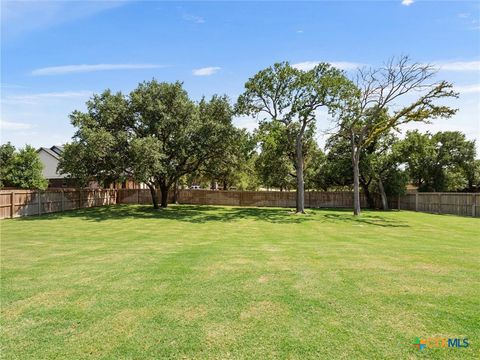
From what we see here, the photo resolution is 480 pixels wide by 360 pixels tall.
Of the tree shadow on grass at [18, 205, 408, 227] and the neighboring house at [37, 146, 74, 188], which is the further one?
the neighboring house at [37, 146, 74, 188]

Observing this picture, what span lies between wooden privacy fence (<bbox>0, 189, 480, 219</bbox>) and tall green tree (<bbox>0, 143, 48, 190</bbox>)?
6.98m

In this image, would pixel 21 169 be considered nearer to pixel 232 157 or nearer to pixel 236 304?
pixel 232 157

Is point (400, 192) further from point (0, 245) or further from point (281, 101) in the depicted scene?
point (0, 245)

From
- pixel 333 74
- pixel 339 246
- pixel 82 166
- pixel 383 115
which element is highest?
pixel 333 74

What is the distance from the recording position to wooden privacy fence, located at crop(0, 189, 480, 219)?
20.1 m

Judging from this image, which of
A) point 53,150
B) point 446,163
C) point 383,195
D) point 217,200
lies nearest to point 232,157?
point 217,200

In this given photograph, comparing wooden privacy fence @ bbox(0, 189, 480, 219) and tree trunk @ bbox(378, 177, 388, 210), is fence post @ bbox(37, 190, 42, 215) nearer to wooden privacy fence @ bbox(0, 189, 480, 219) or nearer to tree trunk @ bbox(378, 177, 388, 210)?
wooden privacy fence @ bbox(0, 189, 480, 219)

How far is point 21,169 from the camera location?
3084cm

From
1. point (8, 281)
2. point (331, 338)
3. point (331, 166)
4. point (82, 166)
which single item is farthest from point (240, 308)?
point (331, 166)

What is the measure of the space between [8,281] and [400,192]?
31022mm

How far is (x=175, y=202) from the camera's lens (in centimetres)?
3531

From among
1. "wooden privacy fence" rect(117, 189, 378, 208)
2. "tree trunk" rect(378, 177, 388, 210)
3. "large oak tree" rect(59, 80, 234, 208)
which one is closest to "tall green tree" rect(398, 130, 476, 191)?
"tree trunk" rect(378, 177, 388, 210)

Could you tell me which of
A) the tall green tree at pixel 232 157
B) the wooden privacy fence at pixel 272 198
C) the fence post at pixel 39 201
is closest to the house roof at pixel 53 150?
the wooden privacy fence at pixel 272 198

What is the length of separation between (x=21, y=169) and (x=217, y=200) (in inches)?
715
